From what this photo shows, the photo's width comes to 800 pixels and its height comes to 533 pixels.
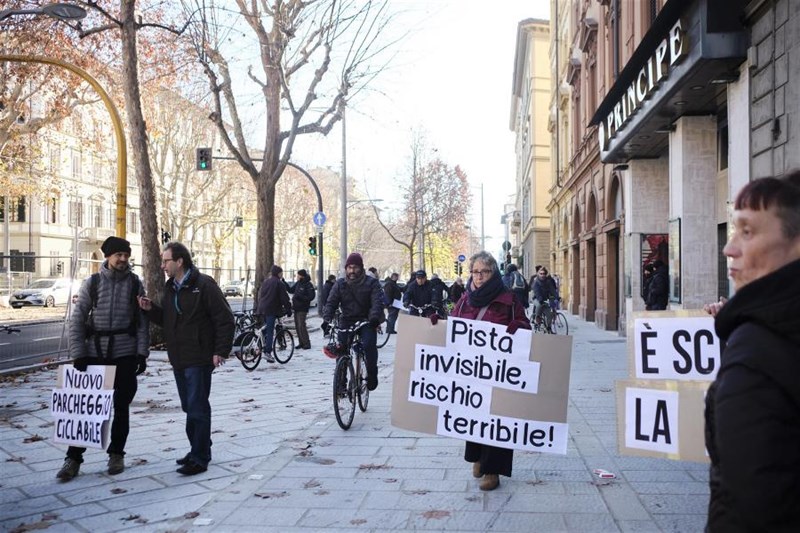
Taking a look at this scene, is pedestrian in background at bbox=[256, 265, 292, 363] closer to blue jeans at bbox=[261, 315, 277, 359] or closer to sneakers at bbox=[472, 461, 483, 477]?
blue jeans at bbox=[261, 315, 277, 359]

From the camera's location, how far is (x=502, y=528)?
Result: 176 inches

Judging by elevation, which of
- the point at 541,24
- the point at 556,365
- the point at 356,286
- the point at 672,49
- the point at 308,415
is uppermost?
the point at 541,24

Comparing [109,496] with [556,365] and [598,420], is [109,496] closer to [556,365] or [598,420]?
[556,365]

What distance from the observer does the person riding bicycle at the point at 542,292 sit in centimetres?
1816

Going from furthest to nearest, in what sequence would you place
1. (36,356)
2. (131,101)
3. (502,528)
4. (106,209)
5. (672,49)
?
(106,209) → (131,101) → (36,356) → (672,49) → (502,528)

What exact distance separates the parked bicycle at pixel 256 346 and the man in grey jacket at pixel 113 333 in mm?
7116

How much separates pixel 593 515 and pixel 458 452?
2104mm

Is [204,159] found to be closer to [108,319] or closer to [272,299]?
[272,299]

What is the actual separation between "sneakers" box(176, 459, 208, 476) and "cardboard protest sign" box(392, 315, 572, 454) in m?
1.64

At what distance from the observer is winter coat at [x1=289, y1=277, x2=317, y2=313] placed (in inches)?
641

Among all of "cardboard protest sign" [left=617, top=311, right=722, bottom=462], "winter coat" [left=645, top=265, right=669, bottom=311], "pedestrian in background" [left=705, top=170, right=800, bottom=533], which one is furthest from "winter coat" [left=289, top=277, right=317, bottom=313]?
"pedestrian in background" [left=705, top=170, right=800, bottom=533]

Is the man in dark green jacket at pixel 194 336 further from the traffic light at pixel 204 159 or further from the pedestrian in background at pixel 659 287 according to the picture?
the traffic light at pixel 204 159

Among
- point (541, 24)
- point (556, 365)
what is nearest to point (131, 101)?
point (556, 365)

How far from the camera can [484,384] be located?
5477mm
